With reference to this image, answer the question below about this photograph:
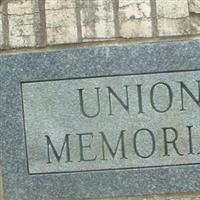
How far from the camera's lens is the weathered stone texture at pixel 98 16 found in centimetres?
237

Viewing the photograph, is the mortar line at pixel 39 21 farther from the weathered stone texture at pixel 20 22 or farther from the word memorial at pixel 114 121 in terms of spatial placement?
the word memorial at pixel 114 121

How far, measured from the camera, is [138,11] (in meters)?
2.36

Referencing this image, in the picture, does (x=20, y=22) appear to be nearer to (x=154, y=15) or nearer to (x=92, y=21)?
(x=92, y=21)

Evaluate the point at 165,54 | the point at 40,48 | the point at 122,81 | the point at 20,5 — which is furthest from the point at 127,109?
the point at 20,5

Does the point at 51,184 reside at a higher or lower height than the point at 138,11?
lower

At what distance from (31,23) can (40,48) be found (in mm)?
107

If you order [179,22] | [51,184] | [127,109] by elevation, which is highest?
[179,22]

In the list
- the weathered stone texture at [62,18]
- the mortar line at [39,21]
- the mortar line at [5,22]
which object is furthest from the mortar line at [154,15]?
the mortar line at [5,22]

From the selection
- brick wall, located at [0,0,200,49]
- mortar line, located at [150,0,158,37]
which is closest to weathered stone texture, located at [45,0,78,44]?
brick wall, located at [0,0,200,49]

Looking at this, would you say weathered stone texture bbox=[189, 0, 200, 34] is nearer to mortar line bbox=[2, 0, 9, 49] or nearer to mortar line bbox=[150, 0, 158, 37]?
mortar line bbox=[150, 0, 158, 37]

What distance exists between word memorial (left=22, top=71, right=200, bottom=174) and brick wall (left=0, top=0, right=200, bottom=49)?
0.55 feet

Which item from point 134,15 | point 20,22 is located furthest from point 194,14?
point 20,22

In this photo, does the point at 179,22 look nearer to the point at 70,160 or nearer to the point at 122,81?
the point at 122,81

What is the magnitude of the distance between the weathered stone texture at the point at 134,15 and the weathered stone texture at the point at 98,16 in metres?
0.04
